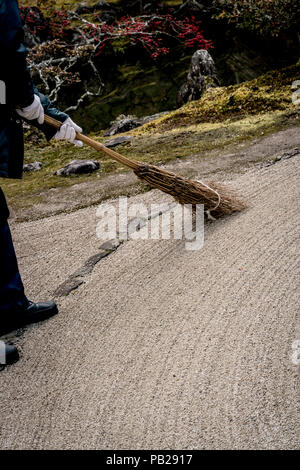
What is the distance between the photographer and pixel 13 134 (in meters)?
1.94

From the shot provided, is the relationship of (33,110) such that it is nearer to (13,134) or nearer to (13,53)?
(13,134)

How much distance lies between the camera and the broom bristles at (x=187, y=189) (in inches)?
101

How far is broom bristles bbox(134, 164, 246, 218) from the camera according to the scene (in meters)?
2.57

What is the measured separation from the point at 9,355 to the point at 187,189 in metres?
1.37

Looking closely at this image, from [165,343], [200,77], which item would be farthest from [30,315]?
[200,77]

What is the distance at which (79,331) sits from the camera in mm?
1935

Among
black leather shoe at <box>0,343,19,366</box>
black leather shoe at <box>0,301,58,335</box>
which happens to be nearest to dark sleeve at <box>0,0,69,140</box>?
black leather shoe at <box>0,301,58,335</box>

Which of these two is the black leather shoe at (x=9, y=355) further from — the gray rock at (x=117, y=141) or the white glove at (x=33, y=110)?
the gray rock at (x=117, y=141)

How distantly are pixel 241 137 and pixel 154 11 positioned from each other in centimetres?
416

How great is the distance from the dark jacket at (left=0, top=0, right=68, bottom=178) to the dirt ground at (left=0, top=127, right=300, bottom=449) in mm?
741

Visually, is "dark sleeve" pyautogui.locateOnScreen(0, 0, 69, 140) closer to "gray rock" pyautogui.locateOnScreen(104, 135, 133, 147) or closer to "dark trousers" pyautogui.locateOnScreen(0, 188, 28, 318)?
"dark trousers" pyautogui.locateOnScreen(0, 188, 28, 318)

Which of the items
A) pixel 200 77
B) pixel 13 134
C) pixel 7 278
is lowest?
pixel 7 278
